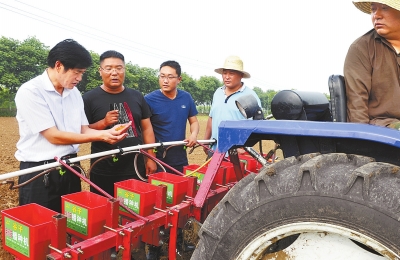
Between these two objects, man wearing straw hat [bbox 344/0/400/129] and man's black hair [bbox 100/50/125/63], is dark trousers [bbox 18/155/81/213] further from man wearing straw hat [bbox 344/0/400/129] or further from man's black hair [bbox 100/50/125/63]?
man wearing straw hat [bbox 344/0/400/129]

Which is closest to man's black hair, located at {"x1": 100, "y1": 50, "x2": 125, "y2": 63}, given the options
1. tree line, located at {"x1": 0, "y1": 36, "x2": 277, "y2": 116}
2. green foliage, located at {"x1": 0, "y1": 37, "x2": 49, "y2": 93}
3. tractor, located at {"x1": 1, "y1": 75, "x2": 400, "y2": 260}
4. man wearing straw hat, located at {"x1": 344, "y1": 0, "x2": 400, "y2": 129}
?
tractor, located at {"x1": 1, "y1": 75, "x2": 400, "y2": 260}

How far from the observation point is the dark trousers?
2443 mm

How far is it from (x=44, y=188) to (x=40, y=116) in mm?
553

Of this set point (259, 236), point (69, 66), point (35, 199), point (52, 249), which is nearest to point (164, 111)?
point (69, 66)

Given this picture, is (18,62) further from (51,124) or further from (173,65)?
(51,124)

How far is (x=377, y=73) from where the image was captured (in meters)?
1.81

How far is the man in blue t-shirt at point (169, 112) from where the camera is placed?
3.93 m

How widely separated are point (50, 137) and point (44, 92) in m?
0.34

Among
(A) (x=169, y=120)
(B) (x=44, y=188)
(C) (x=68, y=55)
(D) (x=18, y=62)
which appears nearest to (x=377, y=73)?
(C) (x=68, y=55)

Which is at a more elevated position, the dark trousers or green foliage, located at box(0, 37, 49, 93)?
green foliage, located at box(0, 37, 49, 93)

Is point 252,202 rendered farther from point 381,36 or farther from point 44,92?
point 44,92

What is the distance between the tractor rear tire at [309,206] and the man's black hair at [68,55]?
1.63 m

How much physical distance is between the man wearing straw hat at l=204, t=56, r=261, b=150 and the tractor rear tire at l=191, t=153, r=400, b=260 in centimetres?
242

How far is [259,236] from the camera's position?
1386 millimetres
